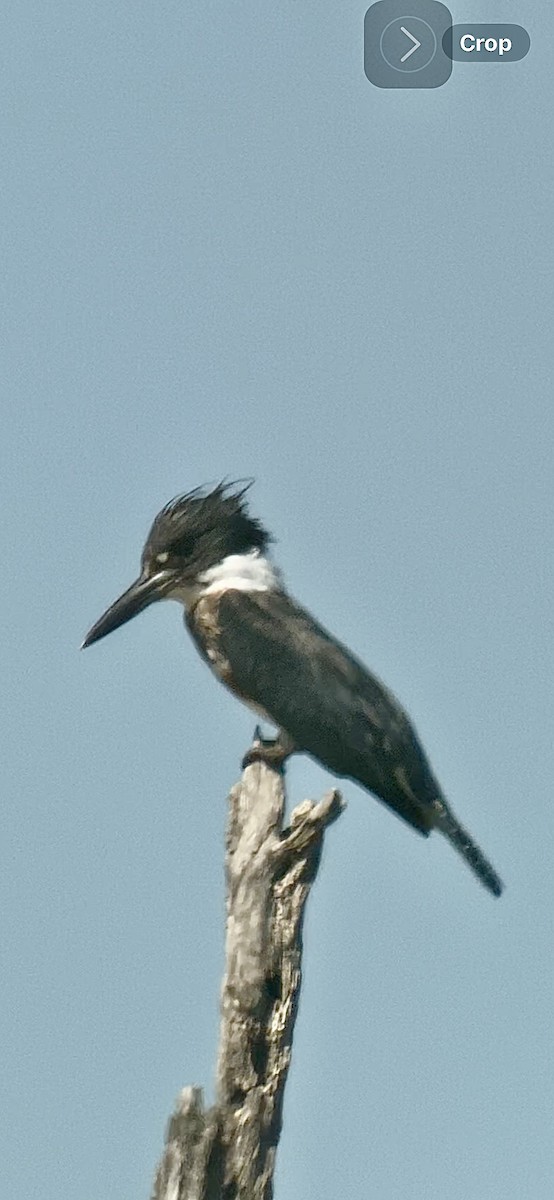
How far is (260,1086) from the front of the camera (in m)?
8.09

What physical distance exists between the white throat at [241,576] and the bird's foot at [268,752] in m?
1.27

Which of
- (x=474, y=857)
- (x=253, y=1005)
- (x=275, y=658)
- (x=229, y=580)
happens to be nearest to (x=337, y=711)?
(x=275, y=658)

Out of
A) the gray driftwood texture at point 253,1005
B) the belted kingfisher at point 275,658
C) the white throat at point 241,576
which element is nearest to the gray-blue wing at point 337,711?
the belted kingfisher at point 275,658

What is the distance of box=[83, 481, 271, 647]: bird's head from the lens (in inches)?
444

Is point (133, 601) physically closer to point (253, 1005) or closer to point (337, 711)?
point (337, 711)

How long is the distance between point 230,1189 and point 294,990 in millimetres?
787

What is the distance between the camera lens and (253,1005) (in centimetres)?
820

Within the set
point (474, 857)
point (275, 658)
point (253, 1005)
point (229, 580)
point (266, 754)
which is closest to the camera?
point (253, 1005)

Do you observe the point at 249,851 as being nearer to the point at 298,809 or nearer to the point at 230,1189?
the point at 298,809

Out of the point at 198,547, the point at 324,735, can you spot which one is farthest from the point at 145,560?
the point at 324,735

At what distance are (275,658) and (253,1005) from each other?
2.62 metres

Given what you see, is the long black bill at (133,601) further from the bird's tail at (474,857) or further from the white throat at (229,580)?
the bird's tail at (474,857)

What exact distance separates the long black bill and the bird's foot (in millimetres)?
1430

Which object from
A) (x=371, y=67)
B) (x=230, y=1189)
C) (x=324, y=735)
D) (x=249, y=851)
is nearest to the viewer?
(x=230, y=1189)
